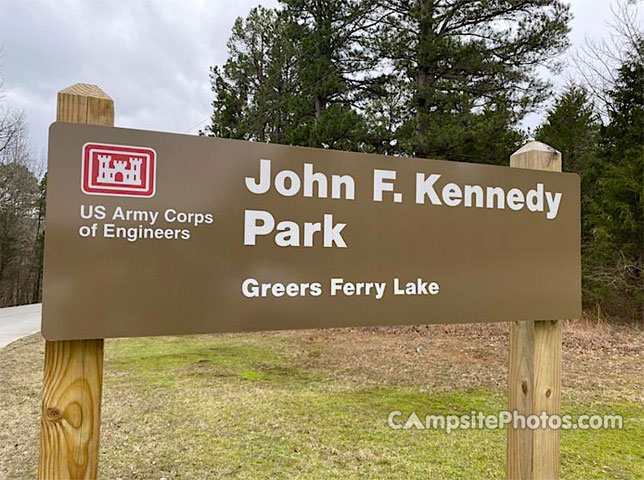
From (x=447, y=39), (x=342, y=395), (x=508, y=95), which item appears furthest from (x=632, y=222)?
(x=342, y=395)

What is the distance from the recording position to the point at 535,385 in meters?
1.65

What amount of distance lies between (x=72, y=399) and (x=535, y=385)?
153 centimetres

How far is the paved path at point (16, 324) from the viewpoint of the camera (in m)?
7.84

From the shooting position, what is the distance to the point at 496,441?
3227mm

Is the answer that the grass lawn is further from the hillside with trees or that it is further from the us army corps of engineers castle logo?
the hillside with trees

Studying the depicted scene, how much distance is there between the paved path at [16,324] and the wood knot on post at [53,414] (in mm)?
7212

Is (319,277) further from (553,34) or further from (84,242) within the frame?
(553,34)

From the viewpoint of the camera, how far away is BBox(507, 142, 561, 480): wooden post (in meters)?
1.62

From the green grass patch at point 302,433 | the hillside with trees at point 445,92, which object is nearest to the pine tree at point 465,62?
the hillside with trees at point 445,92

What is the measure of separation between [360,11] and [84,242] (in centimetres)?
947

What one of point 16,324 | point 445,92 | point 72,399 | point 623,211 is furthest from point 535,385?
point 623,211

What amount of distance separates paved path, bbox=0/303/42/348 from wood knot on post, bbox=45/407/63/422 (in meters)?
7.21

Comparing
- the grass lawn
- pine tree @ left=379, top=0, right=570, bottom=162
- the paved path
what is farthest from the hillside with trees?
the paved path

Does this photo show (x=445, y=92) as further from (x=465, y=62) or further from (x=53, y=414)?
(x=53, y=414)
